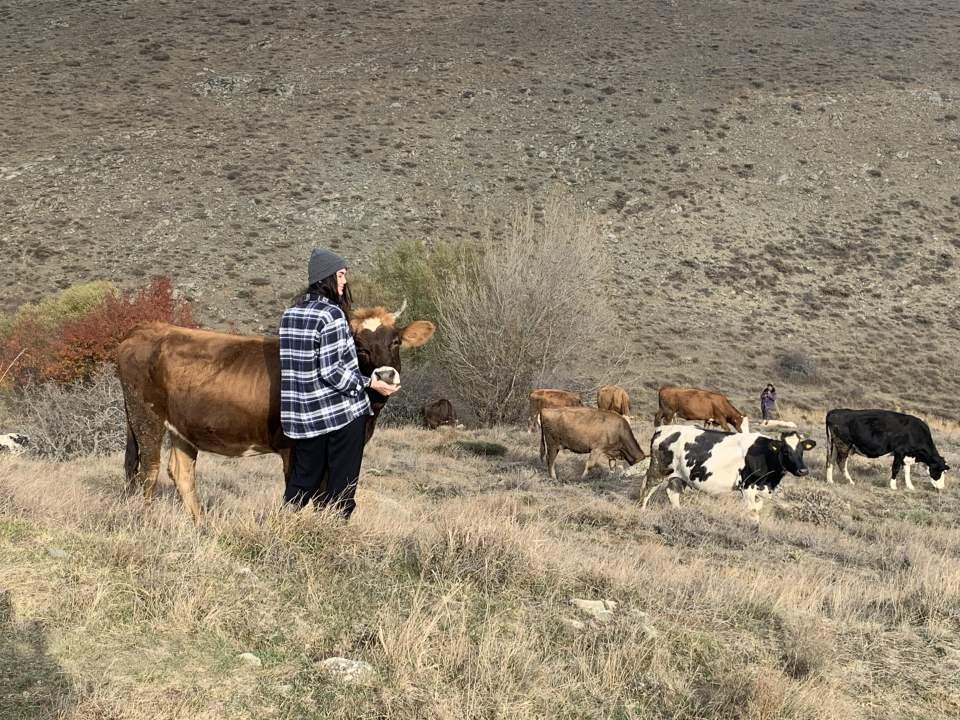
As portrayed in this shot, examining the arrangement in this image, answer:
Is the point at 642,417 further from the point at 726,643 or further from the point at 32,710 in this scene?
the point at 32,710

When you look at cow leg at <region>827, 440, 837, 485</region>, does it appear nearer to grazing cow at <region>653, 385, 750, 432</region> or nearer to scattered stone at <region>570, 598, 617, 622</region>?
grazing cow at <region>653, 385, 750, 432</region>

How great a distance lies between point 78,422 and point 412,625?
13086 millimetres

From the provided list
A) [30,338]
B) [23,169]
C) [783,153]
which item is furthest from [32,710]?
[783,153]

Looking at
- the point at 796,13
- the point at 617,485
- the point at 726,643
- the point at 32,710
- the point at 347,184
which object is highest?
the point at 796,13

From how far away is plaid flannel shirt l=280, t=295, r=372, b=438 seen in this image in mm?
5223

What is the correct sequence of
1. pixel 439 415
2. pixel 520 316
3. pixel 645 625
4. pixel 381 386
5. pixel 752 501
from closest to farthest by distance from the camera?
1. pixel 645 625
2. pixel 381 386
3. pixel 752 501
4. pixel 520 316
5. pixel 439 415

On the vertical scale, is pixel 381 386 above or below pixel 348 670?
above

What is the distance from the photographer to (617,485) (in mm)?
14430

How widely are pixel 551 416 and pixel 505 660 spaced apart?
11661mm

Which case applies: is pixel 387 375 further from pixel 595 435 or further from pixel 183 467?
pixel 595 435

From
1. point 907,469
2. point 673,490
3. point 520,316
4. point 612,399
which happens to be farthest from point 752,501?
point 520,316

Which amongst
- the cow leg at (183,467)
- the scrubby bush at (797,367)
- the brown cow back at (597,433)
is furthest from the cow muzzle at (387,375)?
the scrubby bush at (797,367)

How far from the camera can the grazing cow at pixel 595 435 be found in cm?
1523

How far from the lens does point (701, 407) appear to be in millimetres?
22172
